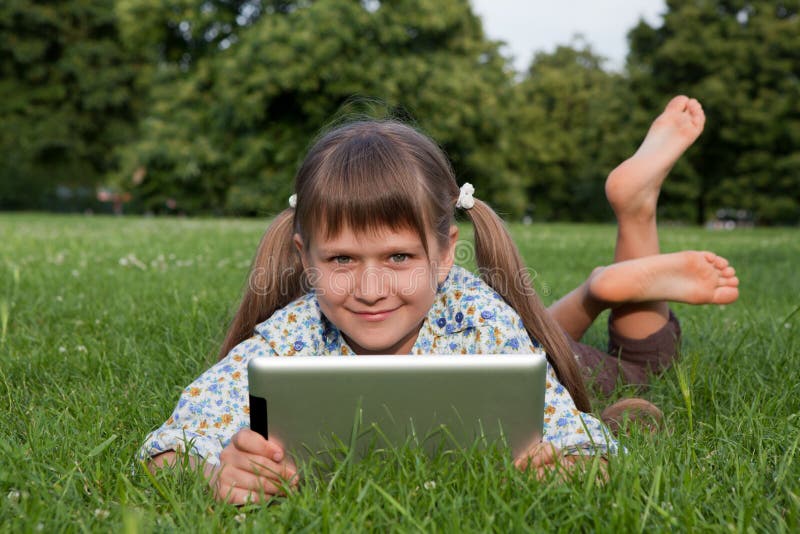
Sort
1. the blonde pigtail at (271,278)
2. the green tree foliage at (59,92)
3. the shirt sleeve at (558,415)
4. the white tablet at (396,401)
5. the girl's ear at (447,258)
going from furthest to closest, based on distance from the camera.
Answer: the green tree foliage at (59,92), the blonde pigtail at (271,278), the girl's ear at (447,258), the shirt sleeve at (558,415), the white tablet at (396,401)

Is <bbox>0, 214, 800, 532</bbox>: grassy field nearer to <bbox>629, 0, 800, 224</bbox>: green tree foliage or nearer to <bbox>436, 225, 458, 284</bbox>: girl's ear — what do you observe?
<bbox>436, 225, 458, 284</bbox>: girl's ear

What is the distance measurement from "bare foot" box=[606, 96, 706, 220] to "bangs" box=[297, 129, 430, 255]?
46.5 inches

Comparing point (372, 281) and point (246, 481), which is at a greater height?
point (372, 281)

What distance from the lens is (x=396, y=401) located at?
1.75 m


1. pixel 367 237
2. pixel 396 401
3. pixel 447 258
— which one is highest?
pixel 367 237

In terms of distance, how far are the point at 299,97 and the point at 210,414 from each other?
876 inches

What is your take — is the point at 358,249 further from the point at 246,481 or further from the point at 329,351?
the point at 246,481

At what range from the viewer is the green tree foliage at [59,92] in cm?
2884

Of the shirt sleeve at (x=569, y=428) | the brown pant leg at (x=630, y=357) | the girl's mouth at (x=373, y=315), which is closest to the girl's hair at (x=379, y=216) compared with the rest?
the girl's mouth at (x=373, y=315)

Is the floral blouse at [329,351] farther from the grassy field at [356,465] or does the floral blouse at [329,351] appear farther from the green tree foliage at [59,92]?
the green tree foliage at [59,92]

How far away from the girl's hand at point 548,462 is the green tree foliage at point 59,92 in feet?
97.9

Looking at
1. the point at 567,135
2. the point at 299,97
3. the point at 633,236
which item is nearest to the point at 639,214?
the point at 633,236

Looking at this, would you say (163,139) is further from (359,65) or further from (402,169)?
(402,169)

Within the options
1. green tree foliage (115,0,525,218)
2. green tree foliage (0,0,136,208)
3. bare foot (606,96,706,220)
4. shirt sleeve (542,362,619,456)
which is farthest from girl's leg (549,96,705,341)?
green tree foliage (0,0,136,208)
